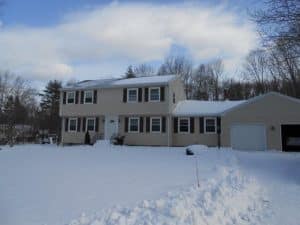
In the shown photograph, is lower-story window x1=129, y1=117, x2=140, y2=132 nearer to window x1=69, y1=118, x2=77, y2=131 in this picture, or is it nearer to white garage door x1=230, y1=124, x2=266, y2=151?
window x1=69, y1=118, x2=77, y2=131

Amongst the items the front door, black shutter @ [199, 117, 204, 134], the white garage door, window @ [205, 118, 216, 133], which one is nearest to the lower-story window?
the front door

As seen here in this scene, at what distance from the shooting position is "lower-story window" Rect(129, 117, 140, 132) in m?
25.0

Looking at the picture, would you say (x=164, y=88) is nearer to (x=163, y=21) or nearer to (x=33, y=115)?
(x=163, y=21)

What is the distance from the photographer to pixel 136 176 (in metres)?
9.73

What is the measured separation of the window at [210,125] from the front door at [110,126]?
756 cm

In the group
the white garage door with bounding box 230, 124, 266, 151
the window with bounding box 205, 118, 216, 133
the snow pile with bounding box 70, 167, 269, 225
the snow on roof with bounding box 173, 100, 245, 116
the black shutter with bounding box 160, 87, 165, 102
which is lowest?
A: the snow pile with bounding box 70, 167, 269, 225

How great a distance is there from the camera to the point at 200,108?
25188 mm

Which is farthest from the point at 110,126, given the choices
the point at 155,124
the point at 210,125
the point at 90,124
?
the point at 210,125

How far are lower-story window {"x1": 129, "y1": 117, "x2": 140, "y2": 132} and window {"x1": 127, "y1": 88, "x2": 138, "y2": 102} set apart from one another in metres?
1.63

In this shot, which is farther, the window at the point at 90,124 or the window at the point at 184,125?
the window at the point at 90,124

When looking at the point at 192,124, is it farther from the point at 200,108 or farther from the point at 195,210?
the point at 195,210

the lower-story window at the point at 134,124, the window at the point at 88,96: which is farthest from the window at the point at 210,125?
the window at the point at 88,96

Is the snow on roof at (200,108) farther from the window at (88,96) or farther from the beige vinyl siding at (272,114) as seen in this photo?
the window at (88,96)

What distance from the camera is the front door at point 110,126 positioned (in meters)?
25.6
